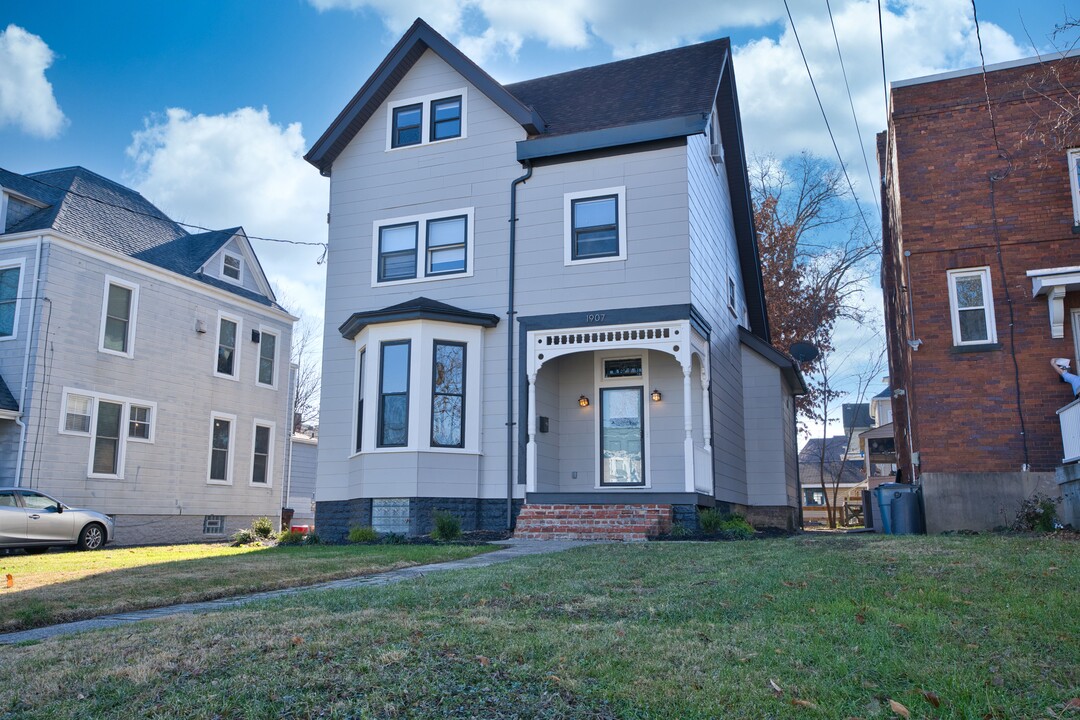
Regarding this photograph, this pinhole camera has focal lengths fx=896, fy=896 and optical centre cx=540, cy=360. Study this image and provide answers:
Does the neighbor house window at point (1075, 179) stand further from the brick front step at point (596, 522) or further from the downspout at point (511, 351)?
the downspout at point (511, 351)

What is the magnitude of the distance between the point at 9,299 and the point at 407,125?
30.1 feet

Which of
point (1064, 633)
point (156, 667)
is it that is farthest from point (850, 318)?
point (156, 667)

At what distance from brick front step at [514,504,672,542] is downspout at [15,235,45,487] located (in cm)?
1039

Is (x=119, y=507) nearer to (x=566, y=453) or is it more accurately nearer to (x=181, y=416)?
(x=181, y=416)

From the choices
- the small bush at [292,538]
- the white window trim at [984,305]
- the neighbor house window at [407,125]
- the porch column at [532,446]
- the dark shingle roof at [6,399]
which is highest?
the neighbor house window at [407,125]

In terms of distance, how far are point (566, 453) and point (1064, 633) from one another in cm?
1199

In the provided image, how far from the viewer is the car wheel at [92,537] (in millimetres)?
16656

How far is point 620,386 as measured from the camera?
16250 mm

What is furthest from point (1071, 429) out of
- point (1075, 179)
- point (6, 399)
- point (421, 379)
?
point (6, 399)

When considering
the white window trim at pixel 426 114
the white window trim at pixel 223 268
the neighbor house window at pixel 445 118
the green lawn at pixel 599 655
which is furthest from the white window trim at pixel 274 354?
the green lawn at pixel 599 655

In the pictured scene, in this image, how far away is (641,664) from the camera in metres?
4.17

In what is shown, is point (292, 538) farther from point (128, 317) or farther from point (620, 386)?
point (128, 317)

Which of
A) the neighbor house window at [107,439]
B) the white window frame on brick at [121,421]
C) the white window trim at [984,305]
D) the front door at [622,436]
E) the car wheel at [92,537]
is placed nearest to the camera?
the white window trim at [984,305]

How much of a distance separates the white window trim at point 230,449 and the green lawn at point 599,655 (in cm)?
1708
